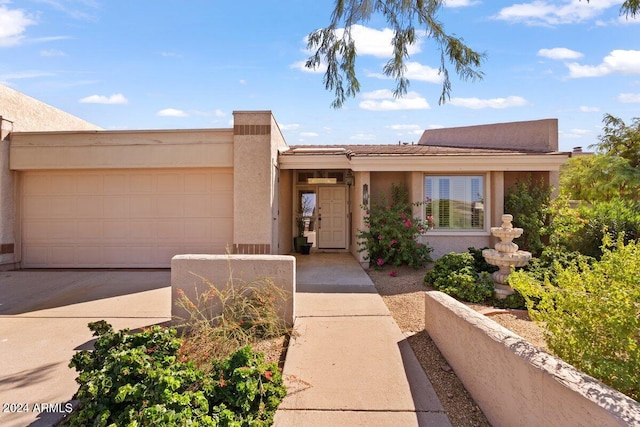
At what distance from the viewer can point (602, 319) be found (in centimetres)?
265

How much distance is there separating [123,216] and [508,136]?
12326 millimetres

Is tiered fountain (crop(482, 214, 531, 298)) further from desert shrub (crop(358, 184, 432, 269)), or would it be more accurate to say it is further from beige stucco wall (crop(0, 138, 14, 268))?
beige stucco wall (crop(0, 138, 14, 268))

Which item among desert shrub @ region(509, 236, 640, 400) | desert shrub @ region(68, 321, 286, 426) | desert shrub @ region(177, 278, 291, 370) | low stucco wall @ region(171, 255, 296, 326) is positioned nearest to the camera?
desert shrub @ region(509, 236, 640, 400)

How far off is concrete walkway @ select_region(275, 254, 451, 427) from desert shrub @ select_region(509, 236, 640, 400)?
123 cm

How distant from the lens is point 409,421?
2.87 m

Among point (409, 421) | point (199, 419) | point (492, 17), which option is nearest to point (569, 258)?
point (492, 17)

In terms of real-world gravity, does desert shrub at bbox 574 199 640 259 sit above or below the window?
below

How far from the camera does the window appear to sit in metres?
9.80

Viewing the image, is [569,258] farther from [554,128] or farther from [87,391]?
[87,391]

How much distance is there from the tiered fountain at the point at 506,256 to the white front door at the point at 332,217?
6352 mm

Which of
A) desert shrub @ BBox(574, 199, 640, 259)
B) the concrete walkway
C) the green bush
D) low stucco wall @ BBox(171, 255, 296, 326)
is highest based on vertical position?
desert shrub @ BBox(574, 199, 640, 259)

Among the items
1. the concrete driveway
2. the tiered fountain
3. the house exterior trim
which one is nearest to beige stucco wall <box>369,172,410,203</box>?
the house exterior trim

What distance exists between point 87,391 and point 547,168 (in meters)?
10.8

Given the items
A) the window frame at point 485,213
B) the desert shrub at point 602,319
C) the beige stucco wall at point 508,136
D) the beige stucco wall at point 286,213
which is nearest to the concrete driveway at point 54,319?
the beige stucco wall at point 286,213
